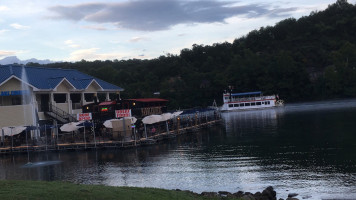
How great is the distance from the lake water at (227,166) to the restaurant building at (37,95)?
26.6ft

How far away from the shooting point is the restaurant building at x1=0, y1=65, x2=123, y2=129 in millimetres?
46969

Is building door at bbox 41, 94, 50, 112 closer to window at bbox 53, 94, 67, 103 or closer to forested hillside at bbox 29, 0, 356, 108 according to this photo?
window at bbox 53, 94, 67, 103

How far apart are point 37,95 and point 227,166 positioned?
3276cm

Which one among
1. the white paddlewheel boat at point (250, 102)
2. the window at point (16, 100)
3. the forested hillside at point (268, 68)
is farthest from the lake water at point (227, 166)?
the forested hillside at point (268, 68)

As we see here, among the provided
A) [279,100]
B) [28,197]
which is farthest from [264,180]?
[279,100]

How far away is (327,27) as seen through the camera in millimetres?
140250

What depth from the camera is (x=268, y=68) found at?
12200 cm

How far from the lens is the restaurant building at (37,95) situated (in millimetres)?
46969

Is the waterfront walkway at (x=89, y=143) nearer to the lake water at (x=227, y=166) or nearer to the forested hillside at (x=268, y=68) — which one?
the lake water at (x=227, y=166)

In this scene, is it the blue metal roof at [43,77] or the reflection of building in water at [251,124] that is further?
the reflection of building in water at [251,124]

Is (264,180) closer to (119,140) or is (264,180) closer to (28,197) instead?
(28,197)

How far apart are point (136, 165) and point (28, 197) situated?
15.9 m

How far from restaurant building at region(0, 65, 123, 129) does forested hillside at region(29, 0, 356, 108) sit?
Result: 166 ft

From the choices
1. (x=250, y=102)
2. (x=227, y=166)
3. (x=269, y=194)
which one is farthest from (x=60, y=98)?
(x=250, y=102)
